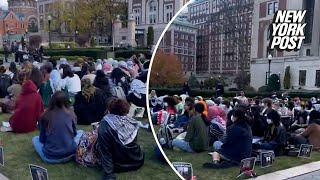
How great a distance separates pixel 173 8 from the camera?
3.65 m

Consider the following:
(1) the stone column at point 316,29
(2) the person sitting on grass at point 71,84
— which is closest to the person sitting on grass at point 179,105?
(1) the stone column at point 316,29

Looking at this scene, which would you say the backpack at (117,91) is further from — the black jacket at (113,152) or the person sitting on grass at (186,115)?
the person sitting on grass at (186,115)

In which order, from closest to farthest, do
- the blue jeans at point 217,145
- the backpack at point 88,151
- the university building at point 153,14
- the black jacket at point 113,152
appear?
1. the university building at point 153,14
2. the black jacket at point 113,152
3. the blue jeans at point 217,145
4. the backpack at point 88,151

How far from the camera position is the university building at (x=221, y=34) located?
3.53 m

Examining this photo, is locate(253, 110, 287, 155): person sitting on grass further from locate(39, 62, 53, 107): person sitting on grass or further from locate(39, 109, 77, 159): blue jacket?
locate(39, 62, 53, 107): person sitting on grass

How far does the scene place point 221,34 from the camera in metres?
3.59

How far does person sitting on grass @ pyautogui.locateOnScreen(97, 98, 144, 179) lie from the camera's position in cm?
462

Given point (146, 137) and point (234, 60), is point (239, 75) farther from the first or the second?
point (146, 137)

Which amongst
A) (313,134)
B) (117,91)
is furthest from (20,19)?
(313,134)

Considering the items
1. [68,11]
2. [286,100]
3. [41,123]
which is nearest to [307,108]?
[286,100]

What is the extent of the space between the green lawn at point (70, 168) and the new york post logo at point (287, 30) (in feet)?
7.12

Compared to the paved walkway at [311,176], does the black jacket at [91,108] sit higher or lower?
higher

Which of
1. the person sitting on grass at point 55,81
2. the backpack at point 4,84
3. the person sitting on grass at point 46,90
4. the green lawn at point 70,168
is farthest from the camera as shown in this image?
the backpack at point 4,84

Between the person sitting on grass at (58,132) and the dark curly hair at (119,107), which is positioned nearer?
the dark curly hair at (119,107)
